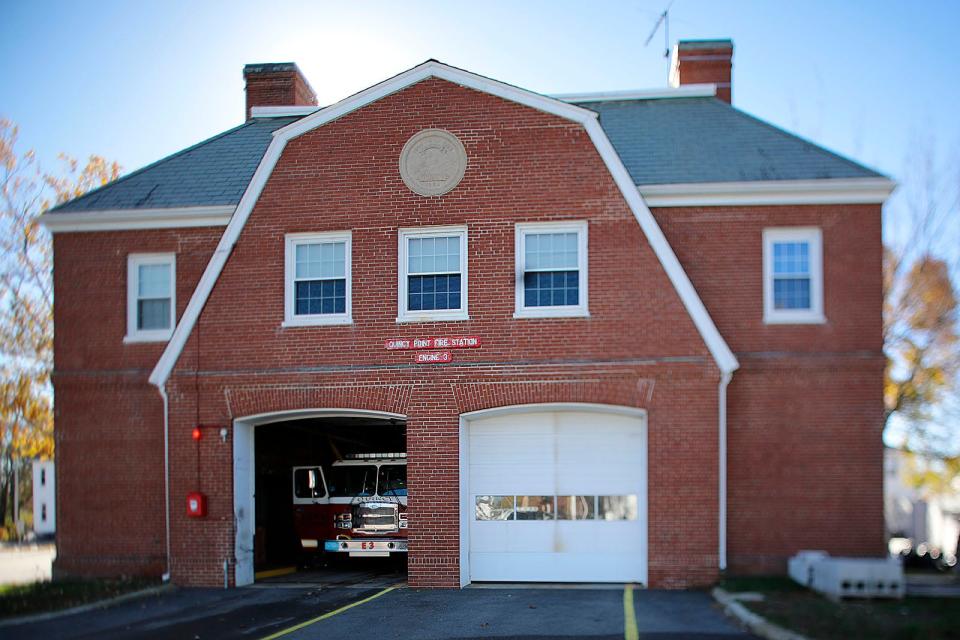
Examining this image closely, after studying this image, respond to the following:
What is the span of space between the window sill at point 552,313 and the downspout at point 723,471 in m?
2.51

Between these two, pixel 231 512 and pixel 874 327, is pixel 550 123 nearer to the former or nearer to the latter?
pixel 874 327

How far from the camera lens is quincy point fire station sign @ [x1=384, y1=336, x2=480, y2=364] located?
16078 millimetres

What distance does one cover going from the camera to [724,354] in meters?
15.4

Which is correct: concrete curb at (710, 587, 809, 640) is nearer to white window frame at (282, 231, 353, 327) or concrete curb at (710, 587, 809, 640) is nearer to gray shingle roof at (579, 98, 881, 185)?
gray shingle roof at (579, 98, 881, 185)

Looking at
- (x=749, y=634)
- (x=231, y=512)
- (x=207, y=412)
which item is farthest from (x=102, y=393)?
(x=749, y=634)

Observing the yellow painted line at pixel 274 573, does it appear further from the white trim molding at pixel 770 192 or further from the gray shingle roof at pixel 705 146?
the gray shingle roof at pixel 705 146

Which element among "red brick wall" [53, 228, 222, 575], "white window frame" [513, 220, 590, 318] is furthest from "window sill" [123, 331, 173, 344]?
"white window frame" [513, 220, 590, 318]

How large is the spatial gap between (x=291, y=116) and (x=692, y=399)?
10671mm

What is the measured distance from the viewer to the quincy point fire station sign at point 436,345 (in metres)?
16.1

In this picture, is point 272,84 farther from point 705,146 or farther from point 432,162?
point 705,146

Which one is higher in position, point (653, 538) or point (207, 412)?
point (207, 412)

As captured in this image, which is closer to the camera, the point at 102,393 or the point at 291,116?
the point at 102,393

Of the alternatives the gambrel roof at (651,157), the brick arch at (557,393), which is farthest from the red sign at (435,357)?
the gambrel roof at (651,157)

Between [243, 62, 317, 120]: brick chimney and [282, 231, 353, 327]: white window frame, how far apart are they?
5.90 metres
